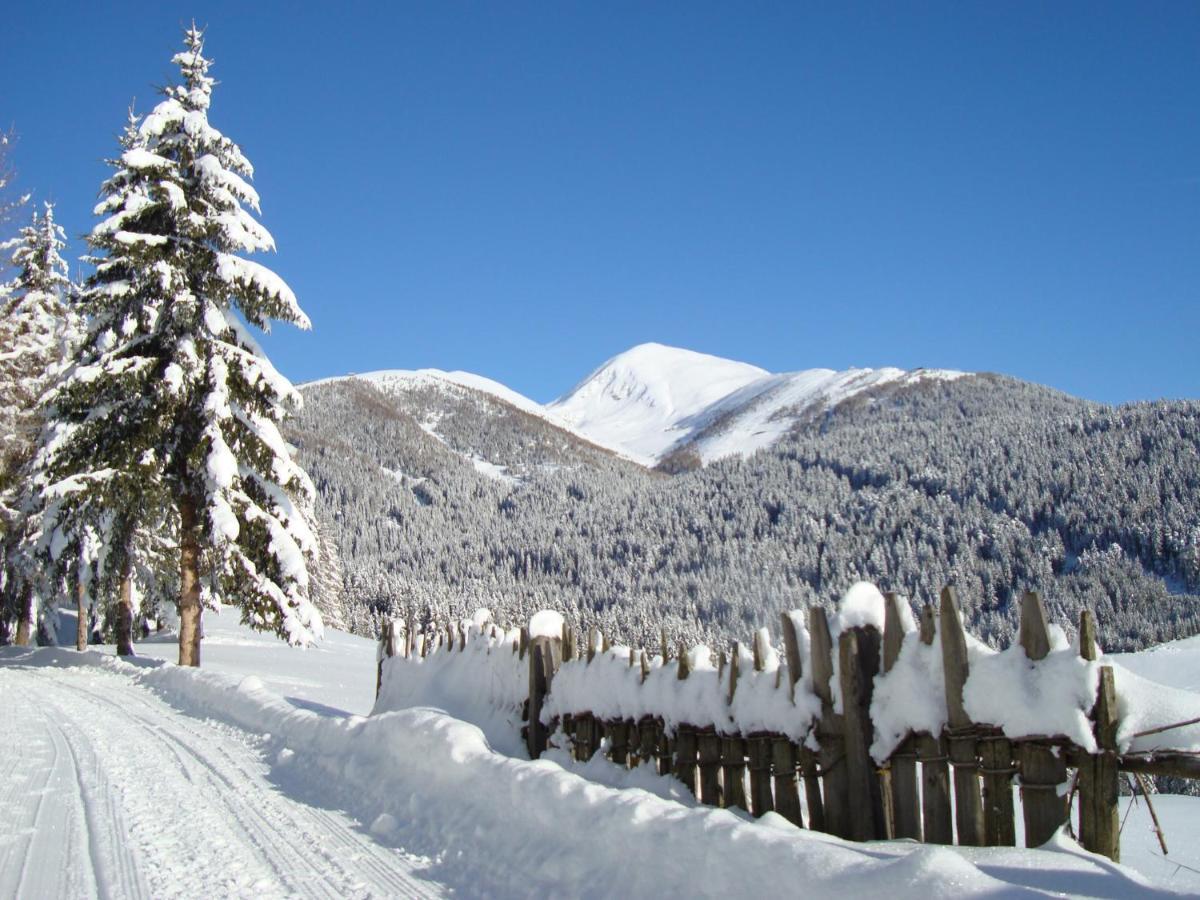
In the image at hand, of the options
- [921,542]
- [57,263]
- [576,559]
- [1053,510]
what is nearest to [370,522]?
[576,559]

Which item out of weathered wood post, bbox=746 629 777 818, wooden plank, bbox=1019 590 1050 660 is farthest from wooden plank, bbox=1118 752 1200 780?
weathered wood post, bbox=746 629 777 818

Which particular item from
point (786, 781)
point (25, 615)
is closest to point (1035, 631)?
point (786, 781)

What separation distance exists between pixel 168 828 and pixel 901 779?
5110mm

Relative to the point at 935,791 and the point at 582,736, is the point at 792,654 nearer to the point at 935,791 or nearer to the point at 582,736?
the point at 935,791

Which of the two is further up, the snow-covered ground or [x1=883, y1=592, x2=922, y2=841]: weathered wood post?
[x1=883, y1=592, x2=922, y2=841]: weathered wood post

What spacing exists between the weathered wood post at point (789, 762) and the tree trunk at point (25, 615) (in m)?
31.5

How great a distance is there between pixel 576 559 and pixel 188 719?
156 meters

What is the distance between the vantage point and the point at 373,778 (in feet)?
24.3

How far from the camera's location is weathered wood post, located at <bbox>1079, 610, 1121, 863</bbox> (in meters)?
3.98

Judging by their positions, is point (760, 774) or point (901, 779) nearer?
point (901, 779)

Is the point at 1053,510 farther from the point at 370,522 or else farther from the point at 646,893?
the point at 646,893

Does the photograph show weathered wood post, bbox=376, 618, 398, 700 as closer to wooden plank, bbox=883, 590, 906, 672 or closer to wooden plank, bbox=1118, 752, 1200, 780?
wooden plank, bbox=883, 590, 906, 672

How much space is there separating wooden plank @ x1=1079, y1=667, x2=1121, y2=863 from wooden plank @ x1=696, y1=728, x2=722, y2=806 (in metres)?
2.61

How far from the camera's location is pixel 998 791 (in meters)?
4.38
